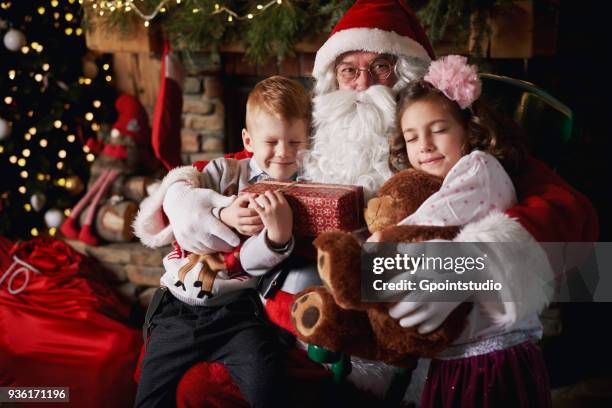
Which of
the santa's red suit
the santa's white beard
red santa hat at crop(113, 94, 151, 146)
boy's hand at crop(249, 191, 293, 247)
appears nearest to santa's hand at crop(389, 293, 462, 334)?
the santa's red suit

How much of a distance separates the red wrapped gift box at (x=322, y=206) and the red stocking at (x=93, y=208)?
174 cm

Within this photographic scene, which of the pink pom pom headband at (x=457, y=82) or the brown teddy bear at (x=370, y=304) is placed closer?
the brown teddy bear at (x=370, y=304)

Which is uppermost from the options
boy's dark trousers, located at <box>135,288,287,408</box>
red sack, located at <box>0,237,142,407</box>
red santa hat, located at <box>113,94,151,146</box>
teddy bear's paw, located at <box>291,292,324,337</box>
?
red santa hat, located at <box>113,94,151,146</box>

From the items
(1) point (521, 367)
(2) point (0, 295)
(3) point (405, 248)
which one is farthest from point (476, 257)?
(2) point (0, 295)

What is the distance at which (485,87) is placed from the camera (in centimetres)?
168

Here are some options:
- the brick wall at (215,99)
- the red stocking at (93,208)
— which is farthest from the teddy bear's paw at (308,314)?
the red stocking at (93,208)

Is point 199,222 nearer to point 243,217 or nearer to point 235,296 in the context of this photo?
point 243,217

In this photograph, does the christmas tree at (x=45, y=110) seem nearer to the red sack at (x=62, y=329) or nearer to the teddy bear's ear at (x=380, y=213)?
the red sack at (x=62, y=329)

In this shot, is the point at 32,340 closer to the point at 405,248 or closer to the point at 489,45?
the point at 405,248

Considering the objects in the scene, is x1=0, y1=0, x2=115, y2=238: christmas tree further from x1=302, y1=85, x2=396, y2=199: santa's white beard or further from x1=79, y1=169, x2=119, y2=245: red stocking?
x1=302, y1=85, x2=396, y2=199: santa's white beard

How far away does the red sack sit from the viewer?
2287 mm

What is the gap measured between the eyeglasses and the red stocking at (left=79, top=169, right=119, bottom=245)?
1.63 meters

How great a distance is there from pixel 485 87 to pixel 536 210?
0.54 meters

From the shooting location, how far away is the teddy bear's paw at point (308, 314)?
120 centimetres
